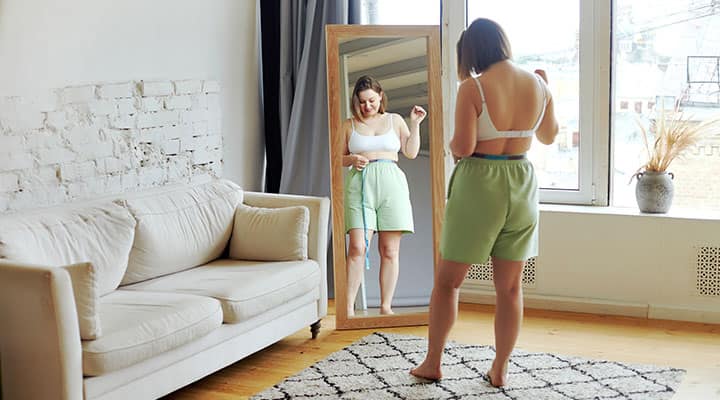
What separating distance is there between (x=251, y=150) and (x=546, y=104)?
2287 millimetres

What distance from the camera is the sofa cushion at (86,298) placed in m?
3.21

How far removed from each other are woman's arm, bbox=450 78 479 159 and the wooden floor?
1.24 metres

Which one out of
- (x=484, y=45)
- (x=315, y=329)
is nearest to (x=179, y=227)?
(x=315, y=329)

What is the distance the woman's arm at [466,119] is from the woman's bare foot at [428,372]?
92 centimetres

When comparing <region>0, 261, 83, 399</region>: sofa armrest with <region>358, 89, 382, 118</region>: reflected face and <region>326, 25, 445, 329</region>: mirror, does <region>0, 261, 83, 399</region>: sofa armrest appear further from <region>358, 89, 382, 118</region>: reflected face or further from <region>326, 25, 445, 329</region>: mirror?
<region>358, 89, 382, 118</region>: reflected face

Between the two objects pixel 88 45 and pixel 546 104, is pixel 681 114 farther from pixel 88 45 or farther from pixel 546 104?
pixel 88 45

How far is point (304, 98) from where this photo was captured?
5.45m

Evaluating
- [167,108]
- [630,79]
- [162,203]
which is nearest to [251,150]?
[167,108]

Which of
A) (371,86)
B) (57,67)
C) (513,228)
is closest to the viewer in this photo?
(513,228)

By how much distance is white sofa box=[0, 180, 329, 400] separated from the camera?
3.16 m

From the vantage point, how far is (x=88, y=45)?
13.9 ft

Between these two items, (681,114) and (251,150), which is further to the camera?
(251,150)

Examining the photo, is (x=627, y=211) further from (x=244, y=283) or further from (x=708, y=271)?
(x=244, y=283)

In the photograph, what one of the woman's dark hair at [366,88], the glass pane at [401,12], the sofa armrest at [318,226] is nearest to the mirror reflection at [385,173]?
the woman's dark hair at [366,88]
